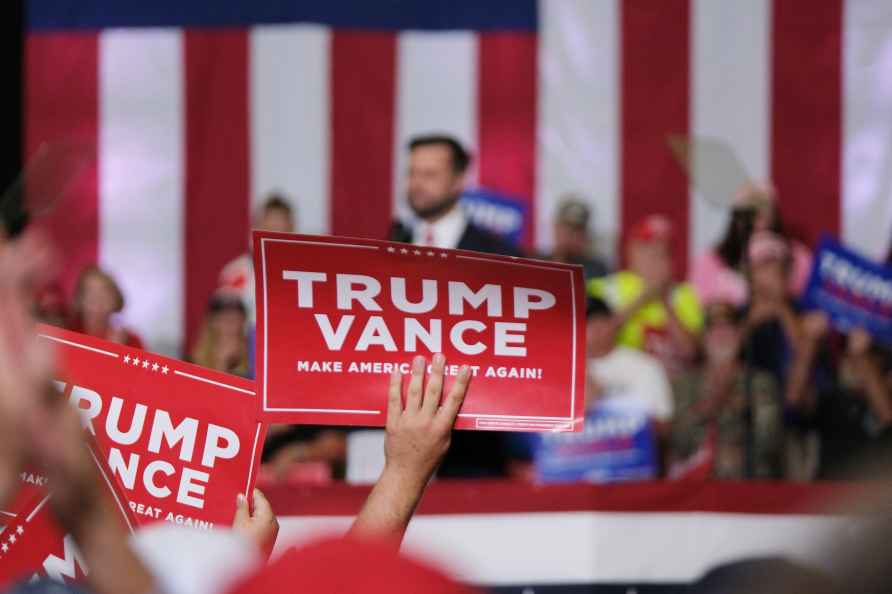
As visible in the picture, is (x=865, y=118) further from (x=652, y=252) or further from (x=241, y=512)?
(x=241, y=512)

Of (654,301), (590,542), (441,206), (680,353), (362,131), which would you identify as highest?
(362,131)

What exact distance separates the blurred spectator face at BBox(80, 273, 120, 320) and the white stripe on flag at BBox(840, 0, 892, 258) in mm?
3166

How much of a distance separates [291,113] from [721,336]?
2.19 metres

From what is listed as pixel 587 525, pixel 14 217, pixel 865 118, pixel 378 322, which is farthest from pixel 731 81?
pixel 378 322

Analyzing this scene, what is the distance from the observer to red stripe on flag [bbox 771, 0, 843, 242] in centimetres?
689

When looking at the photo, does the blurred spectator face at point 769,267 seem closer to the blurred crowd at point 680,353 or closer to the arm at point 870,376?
the blurred crowd at point 680,353

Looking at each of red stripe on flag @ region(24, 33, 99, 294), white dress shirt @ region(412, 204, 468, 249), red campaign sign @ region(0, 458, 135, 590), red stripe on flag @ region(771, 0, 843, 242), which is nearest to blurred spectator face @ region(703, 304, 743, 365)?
red stripe on flag @ region(771, 0, 843, 242)

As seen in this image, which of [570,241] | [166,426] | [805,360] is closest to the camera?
[166,426]

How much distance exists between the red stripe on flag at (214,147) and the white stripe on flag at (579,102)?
4.07 ft

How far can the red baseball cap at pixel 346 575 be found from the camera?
84 centimetres

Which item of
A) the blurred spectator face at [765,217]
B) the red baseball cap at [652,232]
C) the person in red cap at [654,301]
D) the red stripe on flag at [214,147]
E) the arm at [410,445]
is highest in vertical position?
the red stripe on flag at [214,147]

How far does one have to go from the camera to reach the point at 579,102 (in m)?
6.92

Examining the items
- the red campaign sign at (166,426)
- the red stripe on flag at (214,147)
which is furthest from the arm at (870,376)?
the red campaign sign at (166,426)

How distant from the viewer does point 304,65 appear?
23.0ft
